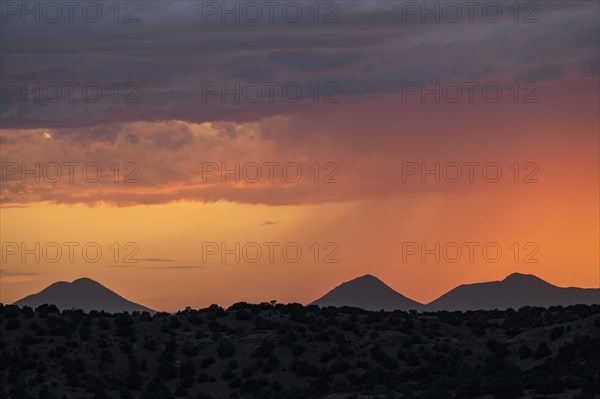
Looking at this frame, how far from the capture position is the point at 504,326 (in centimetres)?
10594

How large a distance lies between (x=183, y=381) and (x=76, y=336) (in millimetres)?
12953

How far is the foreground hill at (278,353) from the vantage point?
85.8 m

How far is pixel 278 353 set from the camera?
9538 centimetres

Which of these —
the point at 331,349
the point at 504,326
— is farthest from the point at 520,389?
the point at 504,326

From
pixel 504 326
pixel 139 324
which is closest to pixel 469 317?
pixel 504 326

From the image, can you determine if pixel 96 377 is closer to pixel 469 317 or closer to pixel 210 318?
pixel 210 318

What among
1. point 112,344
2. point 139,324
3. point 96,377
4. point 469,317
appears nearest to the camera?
point 96,377

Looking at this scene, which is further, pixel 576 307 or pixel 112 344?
pixel 576 307

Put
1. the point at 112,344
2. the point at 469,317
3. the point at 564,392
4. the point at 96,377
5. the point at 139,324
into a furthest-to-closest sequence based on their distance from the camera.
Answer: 1. the point at 469,317
2. the point at 139,324
3. the point at 112,344
4. the point at 96,377
5. the point at 564,392

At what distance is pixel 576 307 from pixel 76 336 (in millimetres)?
49447

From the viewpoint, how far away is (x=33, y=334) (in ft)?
327

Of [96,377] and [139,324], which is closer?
[96,377]

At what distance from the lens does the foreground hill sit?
85.8 m

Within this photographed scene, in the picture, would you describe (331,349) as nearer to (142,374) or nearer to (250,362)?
(250,362)
